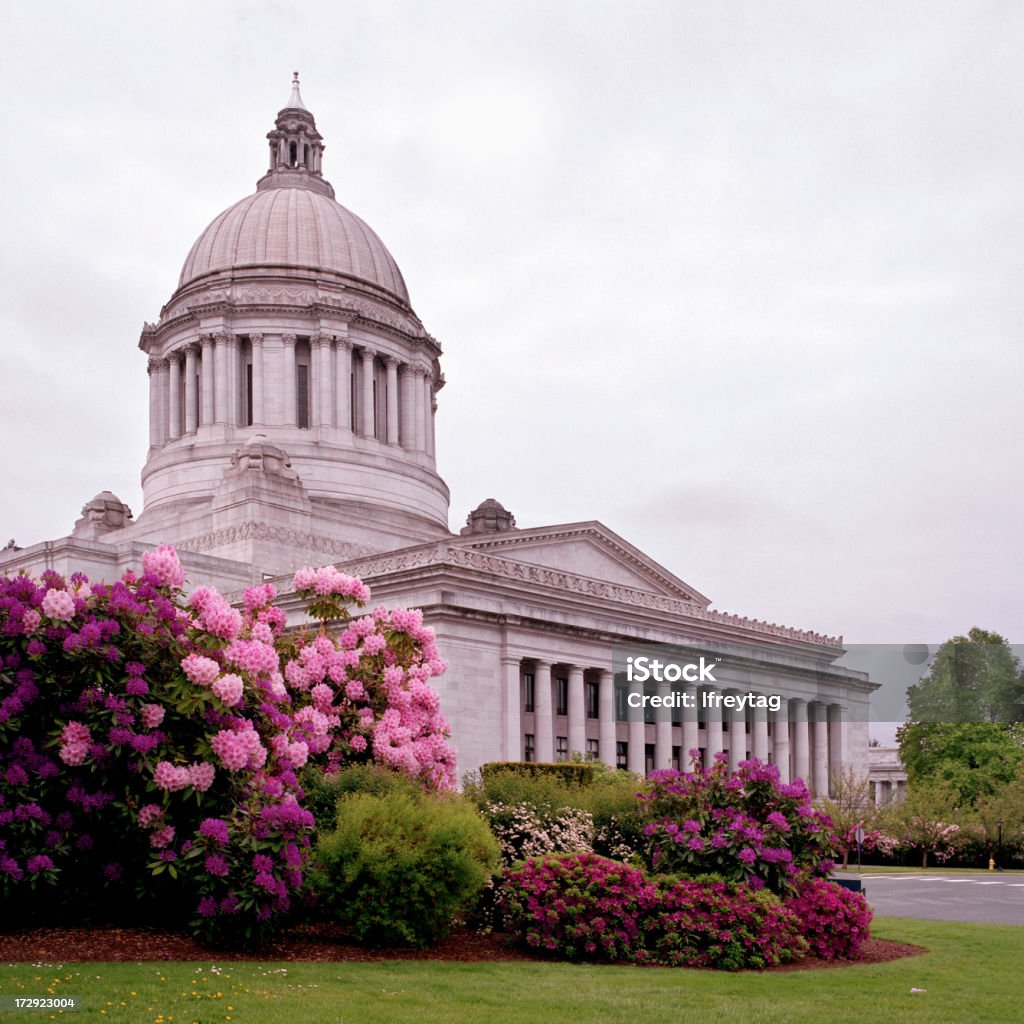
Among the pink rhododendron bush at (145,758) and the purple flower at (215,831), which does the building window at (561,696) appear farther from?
the purple flower at (215,831)

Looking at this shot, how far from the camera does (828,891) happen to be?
18.9 meters

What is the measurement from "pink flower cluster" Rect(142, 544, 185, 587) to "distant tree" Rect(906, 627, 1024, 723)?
228ft

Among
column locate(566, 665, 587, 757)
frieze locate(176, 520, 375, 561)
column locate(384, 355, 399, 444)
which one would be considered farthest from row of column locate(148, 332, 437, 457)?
column locate(566, 665, 587, 757)

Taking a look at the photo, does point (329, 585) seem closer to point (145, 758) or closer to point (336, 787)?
point (336, 787)

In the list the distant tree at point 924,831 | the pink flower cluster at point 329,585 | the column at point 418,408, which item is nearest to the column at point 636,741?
the distant tree at point 924,831

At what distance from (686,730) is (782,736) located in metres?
8.52

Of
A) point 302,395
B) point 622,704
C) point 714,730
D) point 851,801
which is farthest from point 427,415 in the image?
point 851,801

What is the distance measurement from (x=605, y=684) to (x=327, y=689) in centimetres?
3467

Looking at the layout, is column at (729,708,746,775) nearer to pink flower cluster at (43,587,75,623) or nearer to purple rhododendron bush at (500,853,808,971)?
purple rhododendron bush at (500,853,808,971)

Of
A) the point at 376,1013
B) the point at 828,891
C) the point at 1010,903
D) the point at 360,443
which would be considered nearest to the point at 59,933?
the point at 376,1013

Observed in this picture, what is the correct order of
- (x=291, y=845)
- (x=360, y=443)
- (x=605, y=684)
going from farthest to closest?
(x=360, y=443)
(x=605, y=684)
(x=291, y=845)

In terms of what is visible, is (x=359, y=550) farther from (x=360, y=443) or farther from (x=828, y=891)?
(x=828, y=891)

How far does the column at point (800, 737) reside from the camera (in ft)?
217

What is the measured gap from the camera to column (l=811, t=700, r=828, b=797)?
67438 millimetres
